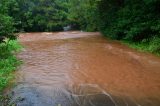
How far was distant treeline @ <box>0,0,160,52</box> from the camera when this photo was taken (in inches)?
569

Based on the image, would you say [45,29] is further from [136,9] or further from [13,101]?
[13,101]

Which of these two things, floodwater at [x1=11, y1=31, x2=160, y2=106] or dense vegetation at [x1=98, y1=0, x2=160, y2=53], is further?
dense vegetation at [x1=98, y1=0, x2=160, y2=53]

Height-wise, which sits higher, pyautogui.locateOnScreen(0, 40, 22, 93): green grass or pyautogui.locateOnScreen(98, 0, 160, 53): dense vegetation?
pyautogui.locateOnScreen(98, 0, 160, 53): dense vegetation

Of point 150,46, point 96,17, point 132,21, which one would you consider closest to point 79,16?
point 96,17

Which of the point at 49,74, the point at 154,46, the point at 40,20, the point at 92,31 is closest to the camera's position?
the point at 49,74

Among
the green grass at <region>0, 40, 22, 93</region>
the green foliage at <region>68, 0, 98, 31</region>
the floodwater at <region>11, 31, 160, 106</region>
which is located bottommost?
the floodwater at <region>11, 31, 160, 106</region>

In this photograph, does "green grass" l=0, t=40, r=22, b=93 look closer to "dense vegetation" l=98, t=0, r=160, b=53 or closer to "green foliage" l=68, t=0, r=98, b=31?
"dense vegetation" l=98, t=0, r=160, b=53

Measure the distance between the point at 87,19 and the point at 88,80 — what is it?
2086 cm

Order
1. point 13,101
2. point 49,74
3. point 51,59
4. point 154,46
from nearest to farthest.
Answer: point 13,101 < point 49,74 < point 51,59 < point 154,46

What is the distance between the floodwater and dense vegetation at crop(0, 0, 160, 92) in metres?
0.89

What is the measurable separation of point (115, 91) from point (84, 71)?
246 cm

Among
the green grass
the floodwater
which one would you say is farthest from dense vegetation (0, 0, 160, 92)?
the floodwater

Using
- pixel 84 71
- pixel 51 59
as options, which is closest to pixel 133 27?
pixel 51 59

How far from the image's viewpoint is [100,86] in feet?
25.2
